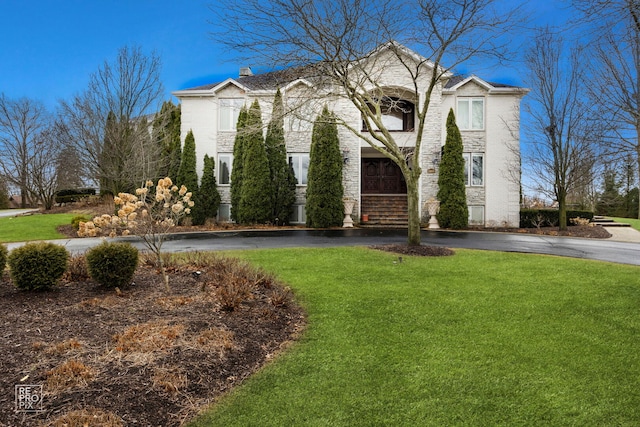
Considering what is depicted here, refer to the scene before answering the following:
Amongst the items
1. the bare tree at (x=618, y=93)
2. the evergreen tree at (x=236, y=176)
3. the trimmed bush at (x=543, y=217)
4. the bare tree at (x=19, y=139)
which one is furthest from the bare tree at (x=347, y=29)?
the bare tree at (x=19, y=139)

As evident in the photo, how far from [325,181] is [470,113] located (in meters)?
8.60

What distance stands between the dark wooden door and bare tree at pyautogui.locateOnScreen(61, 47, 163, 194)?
11582mm

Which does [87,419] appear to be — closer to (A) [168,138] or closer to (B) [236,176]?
(B) [236,176]

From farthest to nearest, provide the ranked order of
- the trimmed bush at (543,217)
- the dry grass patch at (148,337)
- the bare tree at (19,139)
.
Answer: the bare tree at (19,139) → the trimmed bush at (543,217) → the dry grass patch at (148,337)

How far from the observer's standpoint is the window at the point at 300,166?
2045cm

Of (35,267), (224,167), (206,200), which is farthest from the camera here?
(224,167)

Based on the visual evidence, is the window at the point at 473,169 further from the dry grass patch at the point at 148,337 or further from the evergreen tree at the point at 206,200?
the dry grass patch at the point at 148,337

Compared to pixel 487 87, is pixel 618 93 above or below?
below

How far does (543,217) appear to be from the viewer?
19.1m

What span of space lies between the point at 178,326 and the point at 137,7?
460 inches

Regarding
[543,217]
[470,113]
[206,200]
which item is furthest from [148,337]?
[543,217]

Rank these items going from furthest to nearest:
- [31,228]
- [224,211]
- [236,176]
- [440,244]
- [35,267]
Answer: [224,211] < [236,176] < [31,228] < [440,244] < [35,267]

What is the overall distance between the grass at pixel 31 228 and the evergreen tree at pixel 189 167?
17.8ft

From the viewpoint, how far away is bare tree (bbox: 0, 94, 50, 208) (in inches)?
1140
